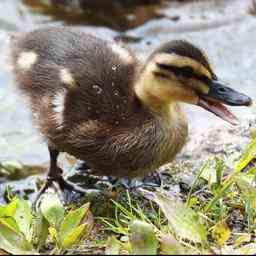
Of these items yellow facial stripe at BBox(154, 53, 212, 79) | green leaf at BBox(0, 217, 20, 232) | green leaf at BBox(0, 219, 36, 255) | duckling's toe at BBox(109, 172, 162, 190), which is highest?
yellow facial stripe at BBox(154, 53, 212, 79)

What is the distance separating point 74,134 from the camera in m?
3.10

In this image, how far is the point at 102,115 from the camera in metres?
3.04

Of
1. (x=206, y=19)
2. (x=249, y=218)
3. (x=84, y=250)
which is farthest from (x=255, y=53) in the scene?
(x=84, y=250)

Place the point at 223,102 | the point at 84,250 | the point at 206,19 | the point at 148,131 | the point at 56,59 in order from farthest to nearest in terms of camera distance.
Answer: the point at 206,19, the point at 56,59, the point at 148,131, the point at 223,102, the point at 84,250

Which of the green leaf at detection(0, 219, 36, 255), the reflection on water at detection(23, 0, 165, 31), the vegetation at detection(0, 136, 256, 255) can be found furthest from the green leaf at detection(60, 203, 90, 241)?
the reflection on water at detection(23, 0, 165, 31)

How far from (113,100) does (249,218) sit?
2.87 ft

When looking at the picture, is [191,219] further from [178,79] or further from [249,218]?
[178,79]

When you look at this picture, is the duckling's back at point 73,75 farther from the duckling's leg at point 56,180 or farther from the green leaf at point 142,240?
the green leaf at point 142,240

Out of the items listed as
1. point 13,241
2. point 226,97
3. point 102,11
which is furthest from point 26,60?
point 102,11

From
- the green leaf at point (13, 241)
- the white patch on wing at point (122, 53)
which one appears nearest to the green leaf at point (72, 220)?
the green leaf at point (13, 241)

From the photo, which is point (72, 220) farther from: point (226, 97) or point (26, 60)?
point (26, 60)

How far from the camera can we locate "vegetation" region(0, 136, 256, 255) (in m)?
2.18

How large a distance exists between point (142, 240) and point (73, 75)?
118 centimetres

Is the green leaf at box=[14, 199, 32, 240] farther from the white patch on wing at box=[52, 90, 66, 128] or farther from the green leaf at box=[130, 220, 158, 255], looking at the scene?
the white patch on wing at box=[52, 90, 66, 128]
